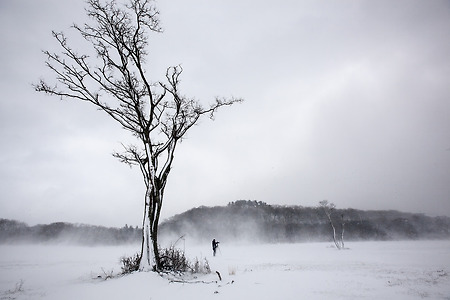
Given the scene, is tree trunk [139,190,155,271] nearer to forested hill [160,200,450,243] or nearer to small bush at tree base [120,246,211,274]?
small bush at tree base [120,246,211,274]

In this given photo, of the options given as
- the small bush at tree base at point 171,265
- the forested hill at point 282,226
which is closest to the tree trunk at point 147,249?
the small bush at tree base at point 171,265

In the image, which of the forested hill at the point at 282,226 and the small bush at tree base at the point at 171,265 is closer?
the small bush at tree base at the point at 171,265

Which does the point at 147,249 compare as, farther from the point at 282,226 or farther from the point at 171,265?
the point at 282,226

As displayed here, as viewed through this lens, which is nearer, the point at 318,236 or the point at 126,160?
the point at 126,160

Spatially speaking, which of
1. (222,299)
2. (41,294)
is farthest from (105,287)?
(222,299)

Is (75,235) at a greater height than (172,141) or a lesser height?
lesser

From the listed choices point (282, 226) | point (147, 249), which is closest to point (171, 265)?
point (147, 249)

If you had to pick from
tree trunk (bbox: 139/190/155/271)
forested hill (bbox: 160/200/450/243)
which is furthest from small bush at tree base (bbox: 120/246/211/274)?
forested hill (bbox: 160/200/450/243)

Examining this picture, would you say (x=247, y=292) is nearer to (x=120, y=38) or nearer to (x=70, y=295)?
(x=70, y=295)

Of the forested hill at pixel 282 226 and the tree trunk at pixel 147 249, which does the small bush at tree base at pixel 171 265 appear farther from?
the forested hill at pixel 282 226

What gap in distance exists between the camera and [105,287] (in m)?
6.91

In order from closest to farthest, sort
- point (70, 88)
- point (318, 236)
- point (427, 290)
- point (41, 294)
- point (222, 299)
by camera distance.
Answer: point (222, 299) < point (41, 294) < point (427, 290) < point (70, 88) < point (318, 236)

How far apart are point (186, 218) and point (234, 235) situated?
22595 millimetres

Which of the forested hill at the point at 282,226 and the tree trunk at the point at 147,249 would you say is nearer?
the tree trunk at the point at 147,249
